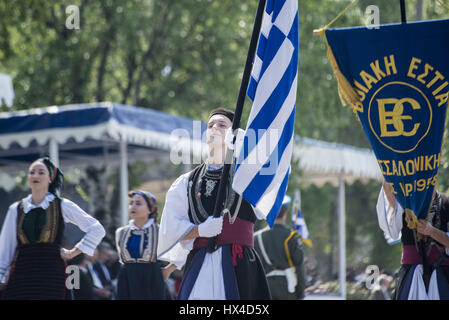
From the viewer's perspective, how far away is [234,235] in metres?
5.19

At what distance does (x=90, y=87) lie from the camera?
19859mm

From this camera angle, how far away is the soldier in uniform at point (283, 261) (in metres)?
9.17

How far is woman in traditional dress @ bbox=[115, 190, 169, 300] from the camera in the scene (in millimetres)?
7793

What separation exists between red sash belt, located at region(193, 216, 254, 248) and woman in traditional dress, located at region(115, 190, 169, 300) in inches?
103

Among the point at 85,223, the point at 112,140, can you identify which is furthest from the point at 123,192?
the point at 85,223

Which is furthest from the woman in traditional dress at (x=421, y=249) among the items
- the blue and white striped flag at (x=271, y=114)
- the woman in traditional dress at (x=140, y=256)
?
the woman in traditional dress at (x=140, y=256)

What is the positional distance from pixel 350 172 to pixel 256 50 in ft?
36.4

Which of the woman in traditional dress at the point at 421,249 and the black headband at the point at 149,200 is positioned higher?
the black headband at the point at 149,200

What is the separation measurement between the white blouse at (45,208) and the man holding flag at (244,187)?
1123mm

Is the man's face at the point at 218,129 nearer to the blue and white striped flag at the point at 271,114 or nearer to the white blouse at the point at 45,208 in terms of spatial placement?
the blue and white striped flag at the point at 271,114

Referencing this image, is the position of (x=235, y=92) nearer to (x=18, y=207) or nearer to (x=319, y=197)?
(x=319, y=197)

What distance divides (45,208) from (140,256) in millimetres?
1732

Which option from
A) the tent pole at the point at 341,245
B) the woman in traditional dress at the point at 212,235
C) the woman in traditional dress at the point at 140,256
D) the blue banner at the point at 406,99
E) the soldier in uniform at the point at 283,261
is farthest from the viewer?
the tent pole at the point at 341,245
